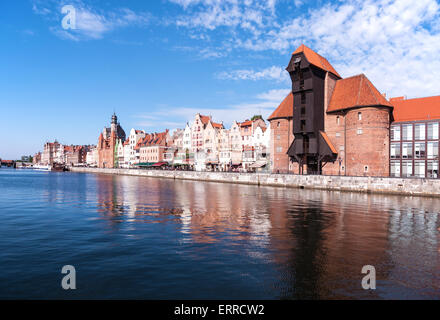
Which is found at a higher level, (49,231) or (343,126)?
(343,126)

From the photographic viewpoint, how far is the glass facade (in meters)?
45.2

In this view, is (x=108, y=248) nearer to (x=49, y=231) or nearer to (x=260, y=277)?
(x=49, y=231)

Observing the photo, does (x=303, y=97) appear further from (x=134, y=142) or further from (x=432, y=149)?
(x=134, y=142)

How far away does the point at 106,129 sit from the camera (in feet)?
578

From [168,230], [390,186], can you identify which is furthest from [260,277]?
[390,186]

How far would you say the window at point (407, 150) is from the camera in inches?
1874

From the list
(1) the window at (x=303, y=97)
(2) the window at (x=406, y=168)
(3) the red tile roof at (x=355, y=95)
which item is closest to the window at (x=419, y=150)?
(2) the window at (x=406, y=168)

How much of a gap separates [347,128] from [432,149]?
500 inches

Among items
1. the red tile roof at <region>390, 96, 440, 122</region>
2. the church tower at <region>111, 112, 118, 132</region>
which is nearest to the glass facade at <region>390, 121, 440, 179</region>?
the red tile roof at <region>390, 96, 440, 122</region>

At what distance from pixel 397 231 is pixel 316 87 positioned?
41229mm

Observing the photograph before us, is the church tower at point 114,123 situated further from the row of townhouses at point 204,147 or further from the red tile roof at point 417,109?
the red tile roof at point 417,109

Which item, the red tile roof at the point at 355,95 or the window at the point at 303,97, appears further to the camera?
the window at the point at 303,97

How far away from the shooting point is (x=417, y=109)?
48750 millimetres
